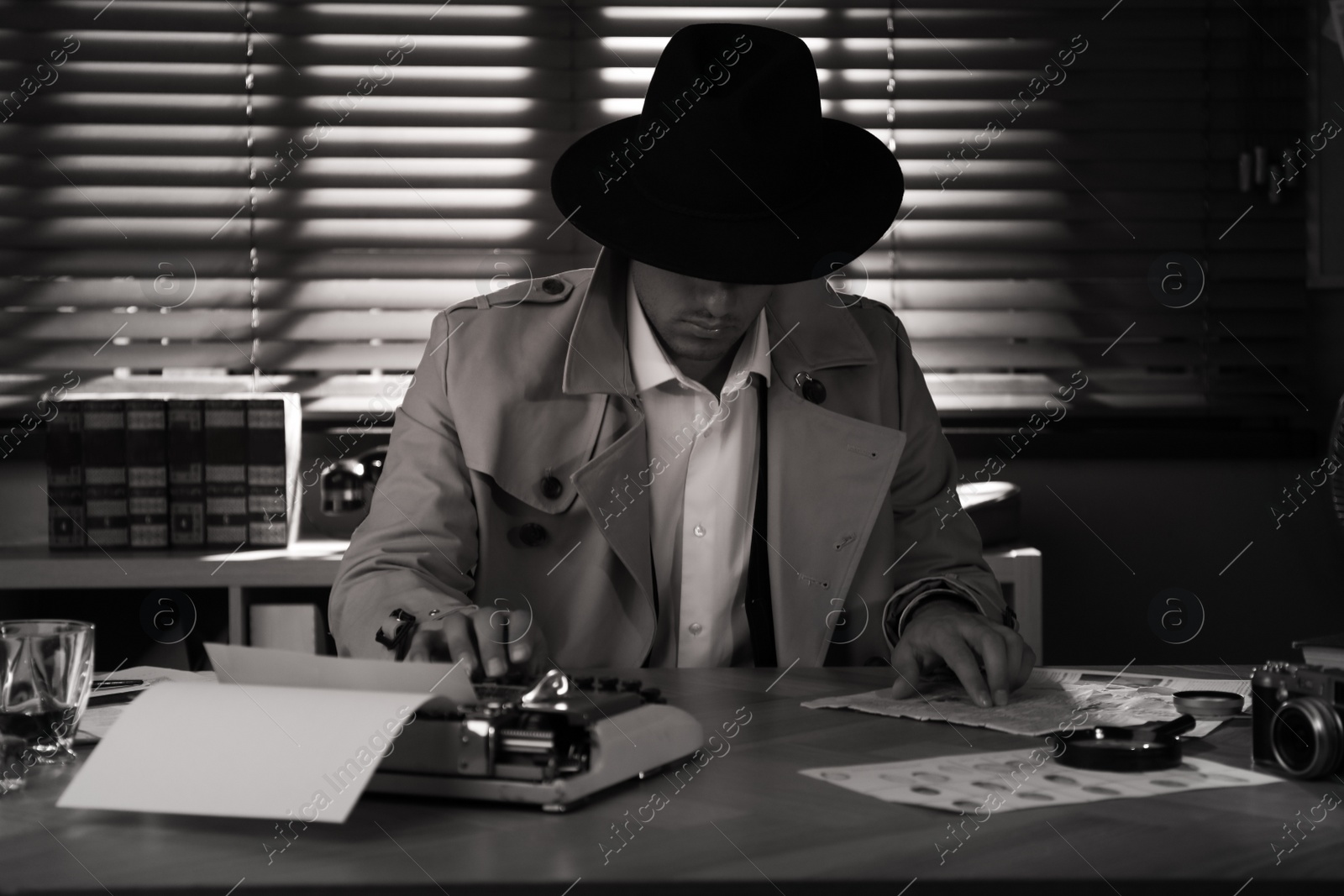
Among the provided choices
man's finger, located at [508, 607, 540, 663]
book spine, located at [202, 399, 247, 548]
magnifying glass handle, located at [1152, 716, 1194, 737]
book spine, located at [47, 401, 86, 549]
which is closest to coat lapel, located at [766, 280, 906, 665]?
man's finger, located at [508, 607, 540, 663]

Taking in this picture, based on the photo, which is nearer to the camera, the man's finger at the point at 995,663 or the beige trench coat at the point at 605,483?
the man's finger at the point at 995,663

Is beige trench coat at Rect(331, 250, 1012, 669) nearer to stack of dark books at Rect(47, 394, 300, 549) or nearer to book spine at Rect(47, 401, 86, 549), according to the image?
stack of dark books at Rect(47, 394, 300, 549)

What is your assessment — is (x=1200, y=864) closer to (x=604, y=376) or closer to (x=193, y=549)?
(x=604, y=376)

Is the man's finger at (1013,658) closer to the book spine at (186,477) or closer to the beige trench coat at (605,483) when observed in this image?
the beige trench coat at (605,483)

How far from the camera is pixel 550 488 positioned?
1518 millimetres

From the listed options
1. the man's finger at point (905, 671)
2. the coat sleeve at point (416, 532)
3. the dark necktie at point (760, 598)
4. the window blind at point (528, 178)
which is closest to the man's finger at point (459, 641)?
the coat sleeve at point (416, 532)

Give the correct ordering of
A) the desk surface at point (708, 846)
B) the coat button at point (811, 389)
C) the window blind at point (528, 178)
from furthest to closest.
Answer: the window blind at point (528, 178), the coat button at point (811, 389), the desk surface at point (708, 846)

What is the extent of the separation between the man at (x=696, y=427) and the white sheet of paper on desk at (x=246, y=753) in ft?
1.51

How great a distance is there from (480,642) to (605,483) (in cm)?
48

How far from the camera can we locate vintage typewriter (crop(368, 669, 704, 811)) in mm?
783

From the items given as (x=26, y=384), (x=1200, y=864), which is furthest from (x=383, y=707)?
(x=26, y=384)

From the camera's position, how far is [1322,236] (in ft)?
8.41

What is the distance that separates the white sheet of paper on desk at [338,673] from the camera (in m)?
0.81

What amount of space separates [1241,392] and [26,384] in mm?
2396
